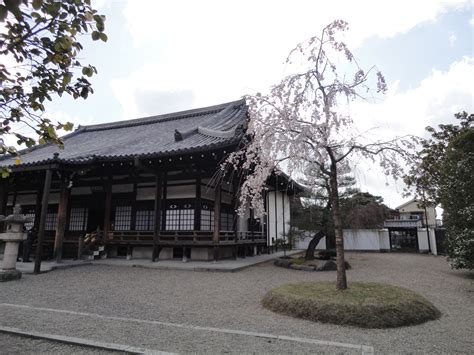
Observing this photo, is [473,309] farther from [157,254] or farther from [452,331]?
[157,254]

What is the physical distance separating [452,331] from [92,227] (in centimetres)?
1569

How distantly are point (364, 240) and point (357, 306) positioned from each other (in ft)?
75.7

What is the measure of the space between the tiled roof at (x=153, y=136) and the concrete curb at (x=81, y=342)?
7935 millimetres

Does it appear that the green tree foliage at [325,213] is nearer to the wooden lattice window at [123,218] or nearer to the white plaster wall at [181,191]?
the white plaster wall at [181,191]

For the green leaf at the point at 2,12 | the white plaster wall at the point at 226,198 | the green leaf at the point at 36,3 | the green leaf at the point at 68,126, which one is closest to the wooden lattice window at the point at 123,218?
the white plaster wall at the point at 226,198

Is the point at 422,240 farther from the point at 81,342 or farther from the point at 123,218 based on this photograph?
the point at 81,342

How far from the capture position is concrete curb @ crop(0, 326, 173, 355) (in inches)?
153

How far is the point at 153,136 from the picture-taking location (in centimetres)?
1802

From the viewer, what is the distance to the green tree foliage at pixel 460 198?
32.4 ft

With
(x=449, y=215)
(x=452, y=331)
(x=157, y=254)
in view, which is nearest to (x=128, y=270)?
(x=157, y=254)

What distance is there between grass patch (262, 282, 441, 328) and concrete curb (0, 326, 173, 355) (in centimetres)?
272

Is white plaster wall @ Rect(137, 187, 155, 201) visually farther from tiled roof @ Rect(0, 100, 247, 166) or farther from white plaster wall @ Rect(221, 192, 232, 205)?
white plaster wall @ Rect(221, 192, 232, 205)

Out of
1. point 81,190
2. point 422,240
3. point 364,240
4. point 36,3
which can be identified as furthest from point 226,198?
point 422,240

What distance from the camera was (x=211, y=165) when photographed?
42.3 feet
